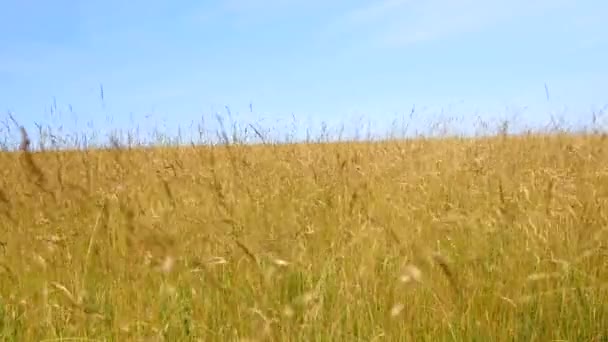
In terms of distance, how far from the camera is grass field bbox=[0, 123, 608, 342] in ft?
6.02

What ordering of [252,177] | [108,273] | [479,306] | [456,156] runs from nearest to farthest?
[479,306]
[108,273]
[252,177]
[456,156]

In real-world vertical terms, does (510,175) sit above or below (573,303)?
above

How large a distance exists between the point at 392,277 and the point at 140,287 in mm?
869

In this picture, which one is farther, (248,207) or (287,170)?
(287,170)

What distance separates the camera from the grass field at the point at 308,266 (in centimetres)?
183

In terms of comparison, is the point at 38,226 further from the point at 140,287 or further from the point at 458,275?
the point at 458,275

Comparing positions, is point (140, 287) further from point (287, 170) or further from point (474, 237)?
point (287, 170)

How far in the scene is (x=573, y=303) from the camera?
6.50ft

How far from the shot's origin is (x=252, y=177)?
4.06 metres

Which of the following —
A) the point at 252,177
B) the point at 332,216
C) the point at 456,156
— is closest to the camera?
the point at 332,216

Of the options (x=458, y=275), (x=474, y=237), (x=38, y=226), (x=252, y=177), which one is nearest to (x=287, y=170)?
(x=252, y=177)

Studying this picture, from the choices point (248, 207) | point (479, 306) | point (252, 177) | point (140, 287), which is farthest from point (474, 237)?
point (252, 177)

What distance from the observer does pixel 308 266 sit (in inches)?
88.8

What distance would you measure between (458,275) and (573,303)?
1.17 ft
